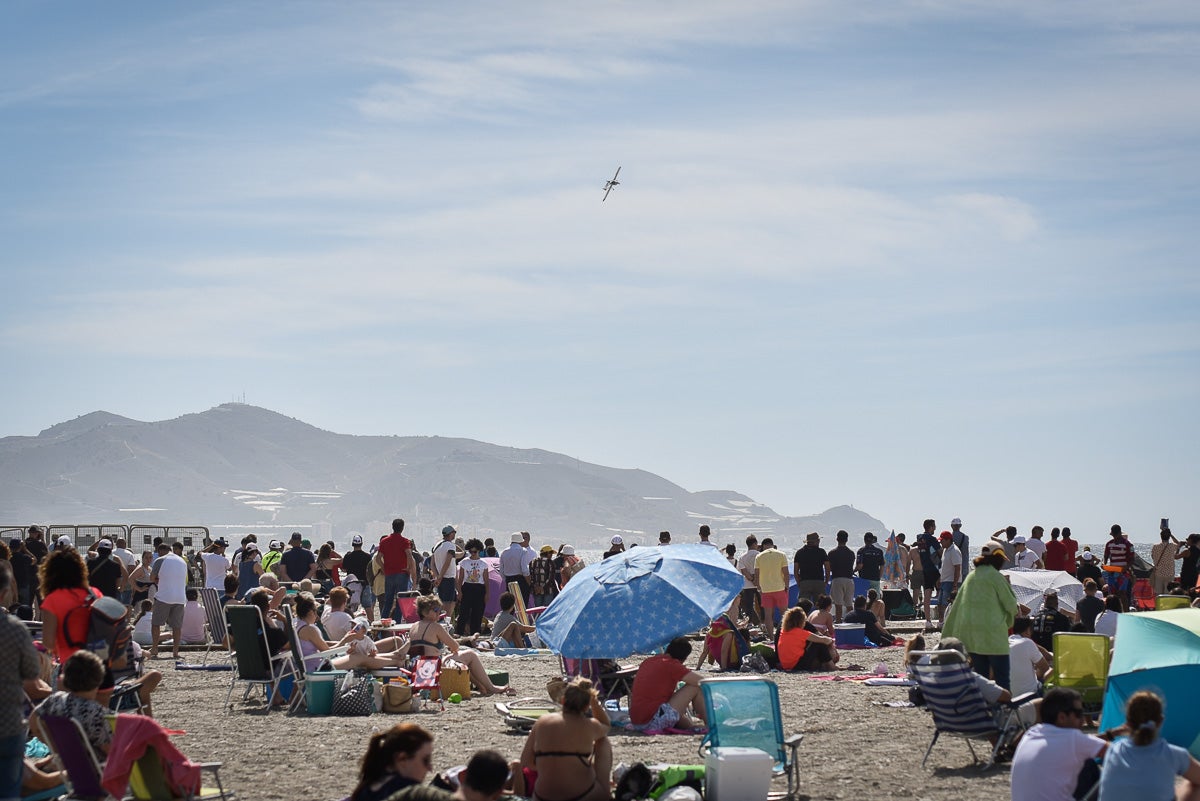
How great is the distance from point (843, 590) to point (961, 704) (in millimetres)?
9996

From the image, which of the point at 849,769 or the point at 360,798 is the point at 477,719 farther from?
the point at 360,798

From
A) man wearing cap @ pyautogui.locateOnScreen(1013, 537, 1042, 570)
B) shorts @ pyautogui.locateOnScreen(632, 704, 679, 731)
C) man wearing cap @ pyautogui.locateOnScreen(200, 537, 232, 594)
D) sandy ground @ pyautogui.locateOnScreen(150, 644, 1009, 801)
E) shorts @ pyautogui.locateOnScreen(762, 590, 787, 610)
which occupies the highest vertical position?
man wearing cap @ pyautogui.locateOnScreen(1013, 537, 1042, 570)

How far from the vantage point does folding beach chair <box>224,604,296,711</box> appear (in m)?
11.5

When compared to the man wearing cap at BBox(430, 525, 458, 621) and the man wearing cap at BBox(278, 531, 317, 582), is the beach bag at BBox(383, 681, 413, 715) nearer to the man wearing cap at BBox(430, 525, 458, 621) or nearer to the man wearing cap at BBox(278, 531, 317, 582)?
the man wearing cap at BBox(430, 525, 458, 621)

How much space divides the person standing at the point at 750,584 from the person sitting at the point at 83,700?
1161 cm

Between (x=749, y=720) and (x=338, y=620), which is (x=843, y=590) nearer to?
(x=338, y=620)

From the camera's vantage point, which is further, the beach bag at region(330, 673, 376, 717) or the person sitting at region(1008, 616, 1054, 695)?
the beach bag at region(330, 673, 376, 717)

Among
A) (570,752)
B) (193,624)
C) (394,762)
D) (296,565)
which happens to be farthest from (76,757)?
(296,565)

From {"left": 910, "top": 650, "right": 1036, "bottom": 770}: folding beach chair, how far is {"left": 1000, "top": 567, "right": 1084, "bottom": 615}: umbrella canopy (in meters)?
6.70

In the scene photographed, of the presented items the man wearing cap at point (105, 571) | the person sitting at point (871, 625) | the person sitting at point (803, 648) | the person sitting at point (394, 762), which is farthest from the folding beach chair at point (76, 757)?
the person sitting at point (871, 625)

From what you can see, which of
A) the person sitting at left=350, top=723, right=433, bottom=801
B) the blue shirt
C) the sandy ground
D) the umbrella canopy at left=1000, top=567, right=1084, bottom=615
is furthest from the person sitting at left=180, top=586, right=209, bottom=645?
the blue shirt

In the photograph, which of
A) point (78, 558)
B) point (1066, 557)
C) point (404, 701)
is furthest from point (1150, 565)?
point (78, 558)

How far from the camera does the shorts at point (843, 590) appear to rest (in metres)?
18.3

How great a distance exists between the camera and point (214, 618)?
16219 mm
